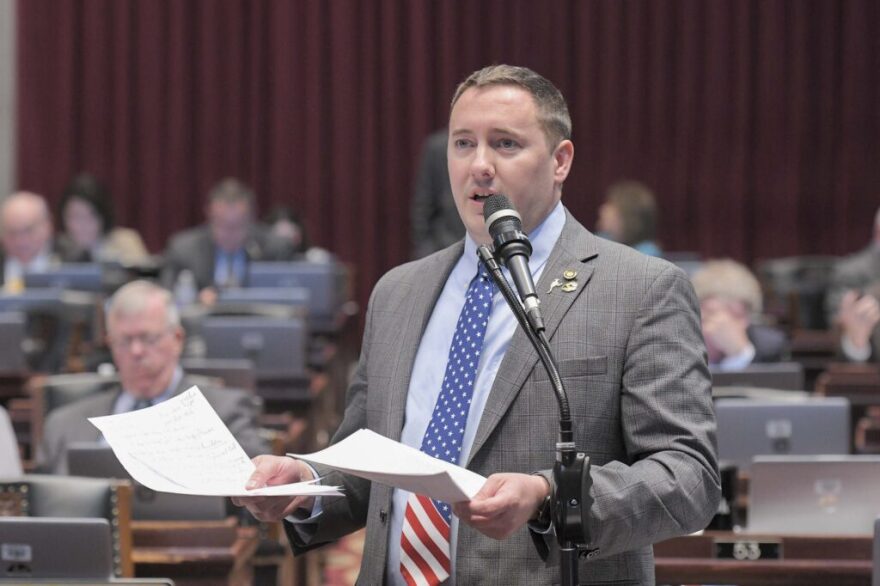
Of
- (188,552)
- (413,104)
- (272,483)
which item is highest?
(413,104)

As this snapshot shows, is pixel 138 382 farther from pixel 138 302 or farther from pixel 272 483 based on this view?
pixel 272 483

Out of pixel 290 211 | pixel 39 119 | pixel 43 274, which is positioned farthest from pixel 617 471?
pixel 39 119

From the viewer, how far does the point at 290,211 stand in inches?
457

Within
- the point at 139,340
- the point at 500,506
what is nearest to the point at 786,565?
the point at 500,506

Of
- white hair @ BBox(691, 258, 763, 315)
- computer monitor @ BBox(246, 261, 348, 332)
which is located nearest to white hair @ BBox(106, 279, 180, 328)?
white hair @ BBox(691, 258, 763, 315)

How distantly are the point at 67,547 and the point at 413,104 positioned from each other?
33.0 ft

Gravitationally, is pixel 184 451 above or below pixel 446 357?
below

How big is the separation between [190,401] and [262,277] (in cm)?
643

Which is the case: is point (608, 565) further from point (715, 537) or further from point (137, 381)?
point (137, 381)

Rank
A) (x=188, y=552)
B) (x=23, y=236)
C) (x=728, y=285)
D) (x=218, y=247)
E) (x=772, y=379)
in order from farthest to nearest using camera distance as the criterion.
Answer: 1. (x=218, y=247)
2. (x=23, y=236)
3. (x=728, y=285)
4. (x=772, y=379)
5. (x=188, y=552)

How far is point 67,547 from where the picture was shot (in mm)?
3268

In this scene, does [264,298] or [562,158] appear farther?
[264,298]

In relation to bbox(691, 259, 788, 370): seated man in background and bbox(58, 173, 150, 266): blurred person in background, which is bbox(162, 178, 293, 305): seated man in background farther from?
bbox(691, 259, 788, 370): seated man in background

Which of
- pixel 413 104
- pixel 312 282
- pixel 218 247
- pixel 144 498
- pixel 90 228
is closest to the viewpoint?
pixel 144 498
